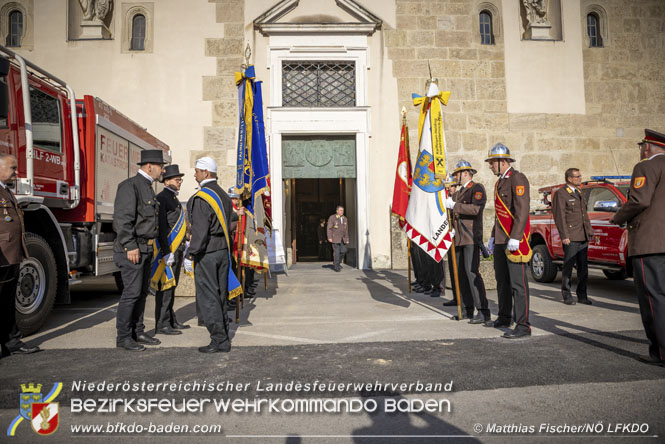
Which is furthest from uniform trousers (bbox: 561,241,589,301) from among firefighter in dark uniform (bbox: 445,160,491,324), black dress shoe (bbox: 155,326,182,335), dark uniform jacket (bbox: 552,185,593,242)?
black dress shoe (bbox: 155,326,182,335)

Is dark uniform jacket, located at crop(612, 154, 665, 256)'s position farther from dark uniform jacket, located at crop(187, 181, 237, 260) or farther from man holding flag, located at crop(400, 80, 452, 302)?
dark uniform jacket, located at crop(187, 181, 237, 260)

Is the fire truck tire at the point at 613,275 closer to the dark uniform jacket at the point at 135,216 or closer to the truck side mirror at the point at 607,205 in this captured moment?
the truck side mirror at the point at 607,205

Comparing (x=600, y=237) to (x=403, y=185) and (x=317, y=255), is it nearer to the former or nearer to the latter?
(x=403, y=185)

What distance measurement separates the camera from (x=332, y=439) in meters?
2.70

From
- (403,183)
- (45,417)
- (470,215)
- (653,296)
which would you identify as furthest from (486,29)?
(45,417)

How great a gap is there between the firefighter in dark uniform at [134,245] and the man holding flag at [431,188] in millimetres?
3605

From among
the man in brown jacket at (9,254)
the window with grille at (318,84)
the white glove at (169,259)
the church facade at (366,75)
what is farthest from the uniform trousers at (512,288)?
the window with grille at (318,84)

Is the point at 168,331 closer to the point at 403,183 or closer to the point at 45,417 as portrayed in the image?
the point at 45,417

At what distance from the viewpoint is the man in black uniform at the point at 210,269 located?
4.62 metres

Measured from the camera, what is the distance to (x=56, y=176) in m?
6.16

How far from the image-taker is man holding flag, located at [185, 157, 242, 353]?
463 centimetres

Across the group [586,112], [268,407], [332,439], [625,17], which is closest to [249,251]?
[268,407]

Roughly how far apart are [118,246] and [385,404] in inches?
129

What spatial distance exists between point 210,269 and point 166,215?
4.46 ft
